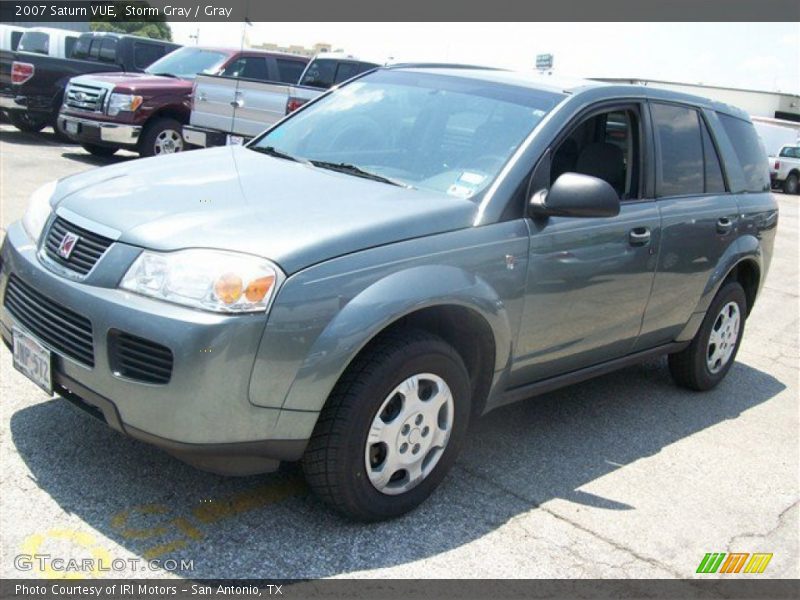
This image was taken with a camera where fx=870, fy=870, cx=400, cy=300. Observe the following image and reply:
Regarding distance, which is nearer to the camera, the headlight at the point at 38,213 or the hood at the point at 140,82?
the headlight at the point at 38,213

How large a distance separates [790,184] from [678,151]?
91.2 feet

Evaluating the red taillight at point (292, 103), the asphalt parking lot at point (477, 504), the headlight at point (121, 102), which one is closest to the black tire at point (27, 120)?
the headlight at point (121, 102)

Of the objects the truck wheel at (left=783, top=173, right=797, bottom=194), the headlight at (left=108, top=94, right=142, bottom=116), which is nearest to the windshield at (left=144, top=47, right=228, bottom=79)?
the headlight at (left=108, top=94, right=142, bottom=116)

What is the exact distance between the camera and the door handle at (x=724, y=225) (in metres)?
5.24

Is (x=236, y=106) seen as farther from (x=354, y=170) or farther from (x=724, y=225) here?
(x=354, y=170)

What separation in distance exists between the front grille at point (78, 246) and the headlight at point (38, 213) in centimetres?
16

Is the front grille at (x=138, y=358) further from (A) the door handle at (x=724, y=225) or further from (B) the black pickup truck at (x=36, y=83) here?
(B) the black pickup truck at (x=36, y=83)

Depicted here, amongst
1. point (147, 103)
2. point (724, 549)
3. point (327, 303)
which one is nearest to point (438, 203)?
point (327, 303)

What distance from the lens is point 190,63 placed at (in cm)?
1384

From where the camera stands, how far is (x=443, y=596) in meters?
3.11

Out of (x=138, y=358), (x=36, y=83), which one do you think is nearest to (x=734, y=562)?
(x=138, y=358)

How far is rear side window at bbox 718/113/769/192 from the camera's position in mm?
5664

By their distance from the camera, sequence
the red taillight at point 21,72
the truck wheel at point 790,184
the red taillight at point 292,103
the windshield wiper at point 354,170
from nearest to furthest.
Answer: the windshield wiper at point 354,170
the red taillight at point 292,103
the red taillight at point 21,72
the truck wheel at point 790,184

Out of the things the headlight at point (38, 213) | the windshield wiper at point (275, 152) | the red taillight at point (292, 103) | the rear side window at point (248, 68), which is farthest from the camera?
the rear side window at point (248, 68)
